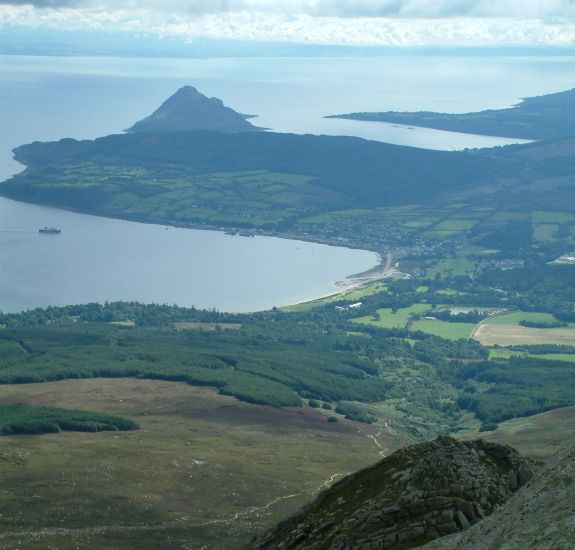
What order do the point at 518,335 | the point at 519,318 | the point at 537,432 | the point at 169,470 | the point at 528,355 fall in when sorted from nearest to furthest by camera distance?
1. the point at 169,470
2. the point at 537,432
3. the point at 528,355
4. the point at 518,335
5. the point at 519,318

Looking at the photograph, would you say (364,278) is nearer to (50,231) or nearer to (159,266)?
(159,266)

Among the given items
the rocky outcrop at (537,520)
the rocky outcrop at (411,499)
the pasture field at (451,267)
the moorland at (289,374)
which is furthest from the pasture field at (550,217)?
the rocky outcrop at (537,520)

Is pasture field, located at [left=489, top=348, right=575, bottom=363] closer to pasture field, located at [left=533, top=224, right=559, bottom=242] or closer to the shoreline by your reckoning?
the shoreline

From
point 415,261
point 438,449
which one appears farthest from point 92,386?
point 415,261

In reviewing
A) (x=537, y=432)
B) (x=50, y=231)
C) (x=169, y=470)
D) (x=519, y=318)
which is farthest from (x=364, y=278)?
(x=169, y=470)

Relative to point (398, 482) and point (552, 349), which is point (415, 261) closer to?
point (552, 349)

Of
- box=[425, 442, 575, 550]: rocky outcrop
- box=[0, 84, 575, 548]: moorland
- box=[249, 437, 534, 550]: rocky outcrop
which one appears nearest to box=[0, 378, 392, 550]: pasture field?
box=[0, 84, 575, 548]: moorland

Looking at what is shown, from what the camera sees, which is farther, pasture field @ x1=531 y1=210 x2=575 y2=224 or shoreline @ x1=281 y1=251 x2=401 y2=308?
pasture field @ x1=531 y1=210 x2=575 y2=224

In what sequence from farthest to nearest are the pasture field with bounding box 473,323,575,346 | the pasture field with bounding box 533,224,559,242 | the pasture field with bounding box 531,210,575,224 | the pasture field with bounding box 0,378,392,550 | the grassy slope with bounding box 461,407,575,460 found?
the pasture field with bounding box 531,210,575,224, the pasture field with bounding box 533,224,559,242, the pasture field with bounding box 473,323,575,346, the grassy slope with bounding box 461,407,575,460, the pasture field with bounding box 0,378,392,550
